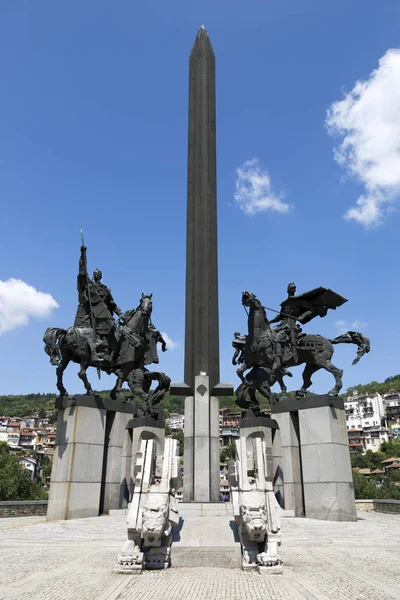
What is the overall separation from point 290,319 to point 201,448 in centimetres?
524

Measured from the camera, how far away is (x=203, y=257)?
1833cm

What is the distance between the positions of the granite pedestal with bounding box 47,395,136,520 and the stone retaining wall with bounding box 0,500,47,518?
349 centimetres

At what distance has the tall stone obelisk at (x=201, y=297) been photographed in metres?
14.9

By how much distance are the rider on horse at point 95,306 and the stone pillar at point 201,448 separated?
12.1ft

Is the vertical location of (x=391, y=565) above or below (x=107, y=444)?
below

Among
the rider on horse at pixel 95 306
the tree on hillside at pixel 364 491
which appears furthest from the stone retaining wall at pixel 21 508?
the tree on hillside at pixel 364 491

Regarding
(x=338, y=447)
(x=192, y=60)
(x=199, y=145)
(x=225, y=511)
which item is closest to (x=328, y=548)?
(x=225, y=511)

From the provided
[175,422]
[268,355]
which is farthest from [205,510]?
[175,422]

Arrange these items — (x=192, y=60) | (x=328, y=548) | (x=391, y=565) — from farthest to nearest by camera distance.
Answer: (x=192, y=60), (x=328, y=548), (x=391, y=565)

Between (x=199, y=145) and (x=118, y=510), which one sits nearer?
(x=118, y=510)

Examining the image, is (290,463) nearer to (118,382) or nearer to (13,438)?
(118,382)

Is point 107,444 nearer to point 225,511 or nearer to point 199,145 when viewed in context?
point 225,511

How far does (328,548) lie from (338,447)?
16.7ft

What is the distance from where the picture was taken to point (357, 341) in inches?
568
